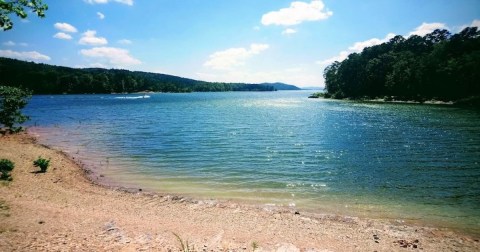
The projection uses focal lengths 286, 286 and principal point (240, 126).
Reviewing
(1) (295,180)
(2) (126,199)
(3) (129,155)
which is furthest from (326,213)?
(3) (129,155)

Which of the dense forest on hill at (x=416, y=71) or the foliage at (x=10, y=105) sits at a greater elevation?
the dense forest on hill at (x=416, y=71)

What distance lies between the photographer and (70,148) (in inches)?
1278

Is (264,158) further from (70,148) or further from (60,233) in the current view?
(70,148)

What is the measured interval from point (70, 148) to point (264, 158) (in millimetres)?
22265

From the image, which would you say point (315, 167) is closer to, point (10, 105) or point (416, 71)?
point (10, 105)

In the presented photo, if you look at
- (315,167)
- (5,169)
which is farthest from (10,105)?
(315,167)

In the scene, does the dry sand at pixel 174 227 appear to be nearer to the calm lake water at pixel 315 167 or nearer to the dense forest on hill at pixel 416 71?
the calm lake water at pixel 315 167

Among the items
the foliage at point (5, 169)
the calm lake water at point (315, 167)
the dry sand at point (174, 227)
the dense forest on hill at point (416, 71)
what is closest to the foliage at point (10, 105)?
the calm lake water at point (315, 167)

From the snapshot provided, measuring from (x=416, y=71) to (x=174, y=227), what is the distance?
117712 millimetres

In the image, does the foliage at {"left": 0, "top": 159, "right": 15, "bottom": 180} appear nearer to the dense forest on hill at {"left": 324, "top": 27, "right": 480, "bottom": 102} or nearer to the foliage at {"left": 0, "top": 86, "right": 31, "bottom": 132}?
the foliage at {"left": 0, "top": 86, "right": 31, "bottom": 132}

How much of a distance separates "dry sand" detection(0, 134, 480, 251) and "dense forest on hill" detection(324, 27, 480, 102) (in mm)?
95751

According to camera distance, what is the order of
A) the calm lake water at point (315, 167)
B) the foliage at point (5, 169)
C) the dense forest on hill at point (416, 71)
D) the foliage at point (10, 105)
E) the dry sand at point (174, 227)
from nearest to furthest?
the dry sand at point (174, 227), the calm lake water at point (315, 167), the foliage at point (5, 169), the foliage at point (10, 105), the dense forest on hill at point (416, 71)

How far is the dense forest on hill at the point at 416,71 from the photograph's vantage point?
89.8m

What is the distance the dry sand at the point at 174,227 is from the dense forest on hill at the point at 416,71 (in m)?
95.8
